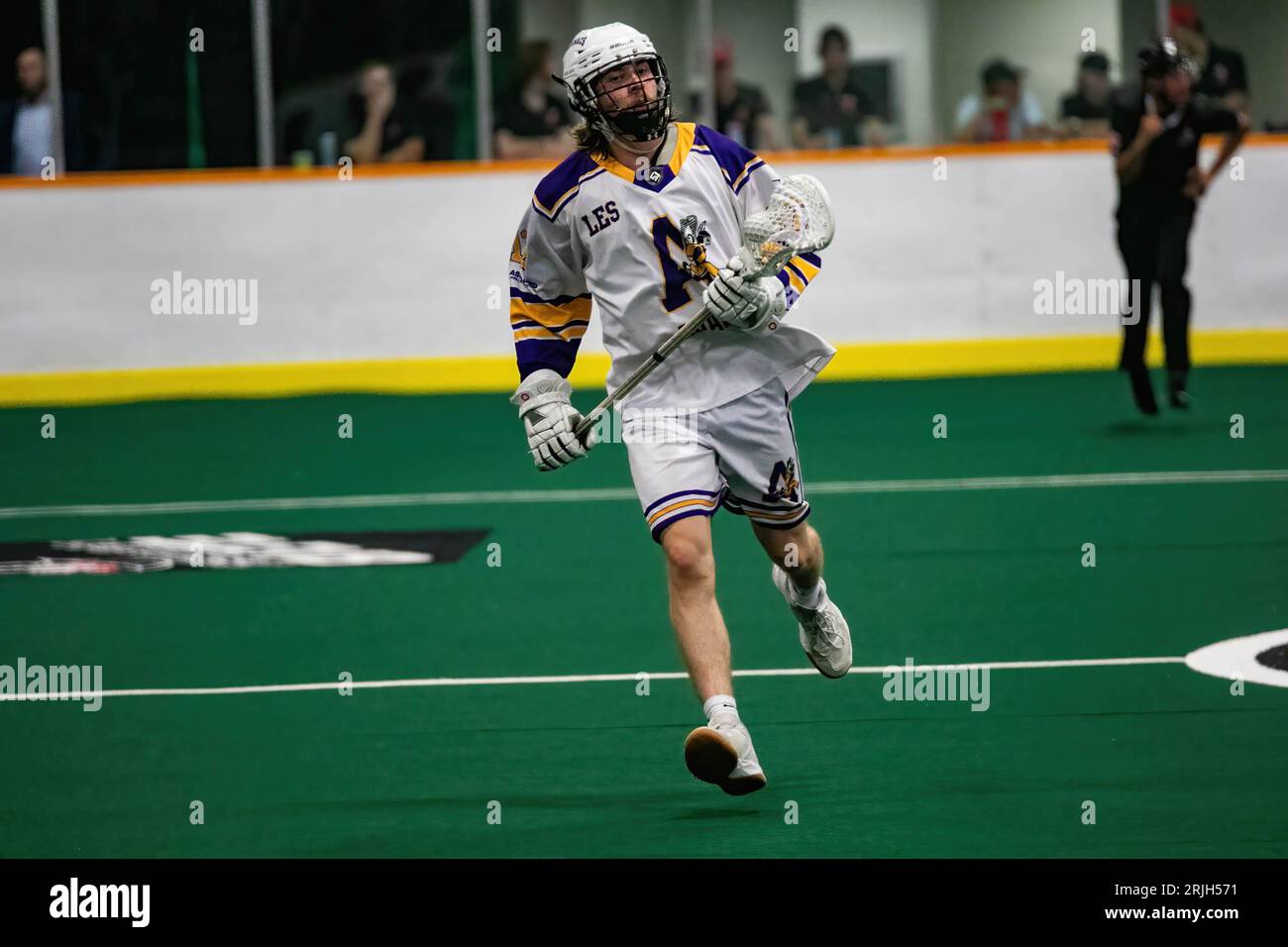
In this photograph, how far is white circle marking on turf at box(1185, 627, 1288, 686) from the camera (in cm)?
627

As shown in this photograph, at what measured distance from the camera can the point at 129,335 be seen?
1499 centimetres

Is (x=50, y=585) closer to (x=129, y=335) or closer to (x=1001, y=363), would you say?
(x=129, y=335)

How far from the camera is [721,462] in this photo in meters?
5.60

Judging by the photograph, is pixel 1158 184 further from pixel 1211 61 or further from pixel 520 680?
pixel 520 680

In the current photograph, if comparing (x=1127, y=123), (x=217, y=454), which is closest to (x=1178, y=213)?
(x=1127, y=123)

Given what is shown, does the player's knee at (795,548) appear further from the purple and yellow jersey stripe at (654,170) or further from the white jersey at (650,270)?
the purple and yellow jersey stripe at (654,170)

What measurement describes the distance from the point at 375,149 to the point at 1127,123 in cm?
557

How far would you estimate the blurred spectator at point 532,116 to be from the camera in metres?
15.1

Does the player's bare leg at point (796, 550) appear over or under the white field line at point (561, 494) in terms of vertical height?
under

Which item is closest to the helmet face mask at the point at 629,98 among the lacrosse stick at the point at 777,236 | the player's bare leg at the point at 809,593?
the lacrosse stick at the point at 777,236

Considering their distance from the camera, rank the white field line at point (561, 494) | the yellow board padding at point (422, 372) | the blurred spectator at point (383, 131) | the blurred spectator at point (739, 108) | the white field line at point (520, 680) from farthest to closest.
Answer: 1. the blurred spectator at point (739, 108)
2. the blurred spectator at point (383, 131)
3. the yellow board padding at point (422, 372)
4. the white field line at point (561, 494)
5. the white field line at point (520, 680)

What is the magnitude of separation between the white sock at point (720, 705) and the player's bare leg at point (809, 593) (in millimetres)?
679

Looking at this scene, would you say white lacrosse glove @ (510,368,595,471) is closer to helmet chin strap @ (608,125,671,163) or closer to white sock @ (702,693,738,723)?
helmet chin strap @ (608,125,671,163)
